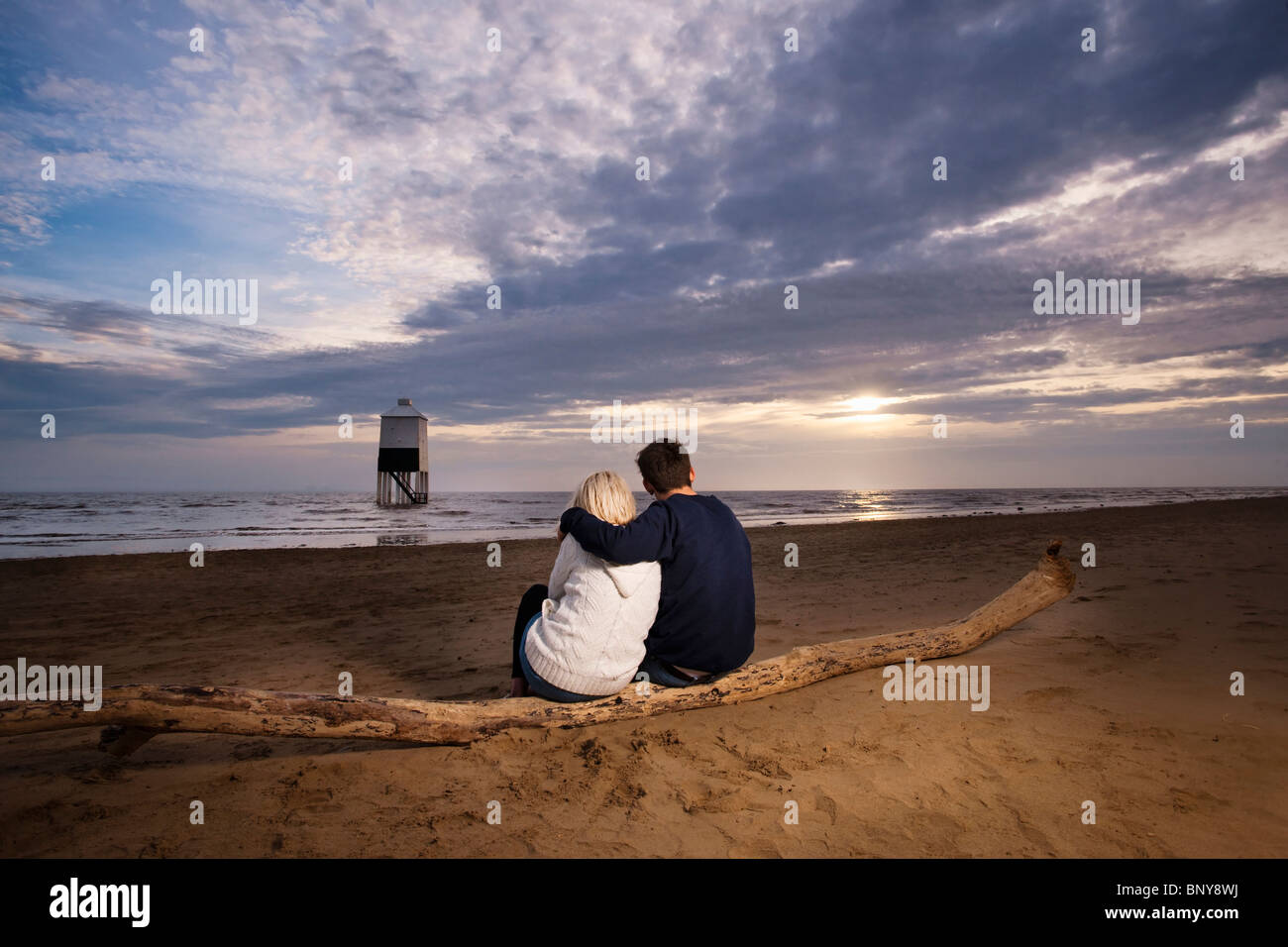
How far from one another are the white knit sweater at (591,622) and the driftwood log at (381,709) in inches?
9.5

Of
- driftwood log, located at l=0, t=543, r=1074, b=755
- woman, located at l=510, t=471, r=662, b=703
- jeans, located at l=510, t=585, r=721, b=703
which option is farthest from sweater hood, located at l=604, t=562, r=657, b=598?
driftwood log, located at l=0, t=543, r=1074, b=755

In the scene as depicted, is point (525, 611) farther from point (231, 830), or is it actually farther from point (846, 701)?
point (846, 701)

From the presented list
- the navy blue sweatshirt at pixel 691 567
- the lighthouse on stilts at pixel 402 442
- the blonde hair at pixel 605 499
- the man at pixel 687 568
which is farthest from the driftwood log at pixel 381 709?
the lighthouse on stilts at pixel 402 442

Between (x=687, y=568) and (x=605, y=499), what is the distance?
2.11 ft

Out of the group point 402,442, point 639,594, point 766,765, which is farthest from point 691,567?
point 402,442

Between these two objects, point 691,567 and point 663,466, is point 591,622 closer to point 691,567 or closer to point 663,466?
point 691,567

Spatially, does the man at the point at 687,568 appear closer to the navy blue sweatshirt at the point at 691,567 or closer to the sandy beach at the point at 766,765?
the navy blue sweatshirt at the point at 691,567

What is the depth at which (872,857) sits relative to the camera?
276 cm

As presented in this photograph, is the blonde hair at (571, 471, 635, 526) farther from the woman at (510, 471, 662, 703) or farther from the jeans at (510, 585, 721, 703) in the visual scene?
the jeans at (510, 585, 721, 703)

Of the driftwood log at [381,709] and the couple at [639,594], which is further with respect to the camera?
the couple at [639,594]

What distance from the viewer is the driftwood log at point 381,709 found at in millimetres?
3285

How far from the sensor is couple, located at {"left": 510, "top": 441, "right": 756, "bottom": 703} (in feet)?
12.0

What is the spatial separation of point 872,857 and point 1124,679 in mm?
3076
